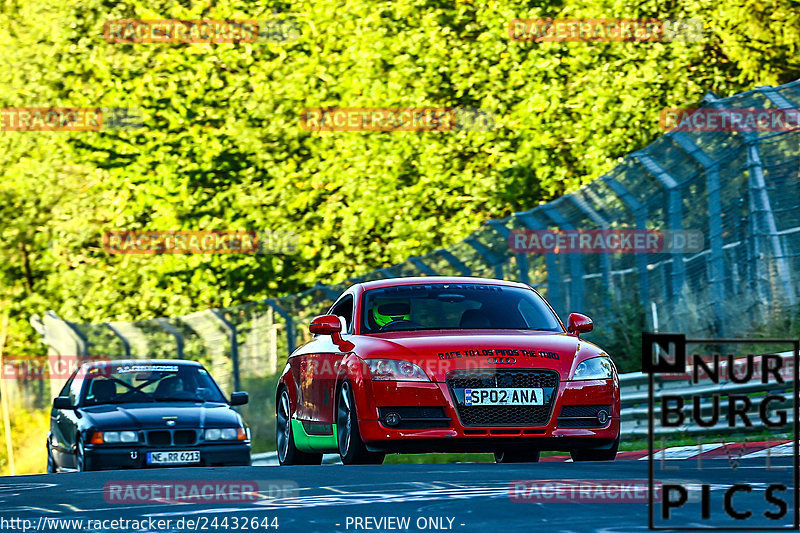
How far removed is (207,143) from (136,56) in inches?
148

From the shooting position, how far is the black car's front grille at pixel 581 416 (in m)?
12.0

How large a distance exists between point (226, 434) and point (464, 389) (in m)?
4.85

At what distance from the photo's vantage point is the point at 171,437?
51.9ft

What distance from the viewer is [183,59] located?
124 feet

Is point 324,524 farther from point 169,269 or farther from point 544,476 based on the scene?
point 169,269

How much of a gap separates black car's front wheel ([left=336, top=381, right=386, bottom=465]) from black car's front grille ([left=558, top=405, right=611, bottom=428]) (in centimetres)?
138

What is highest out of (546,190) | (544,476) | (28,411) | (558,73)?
(558,73)

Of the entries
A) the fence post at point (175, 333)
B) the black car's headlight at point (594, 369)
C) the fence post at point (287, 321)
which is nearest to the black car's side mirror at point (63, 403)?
the black car's headlight at point (594, 369)

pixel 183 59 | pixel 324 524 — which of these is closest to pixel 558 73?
pixel 183 59

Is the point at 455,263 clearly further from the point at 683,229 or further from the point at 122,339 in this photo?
the point at 122,339

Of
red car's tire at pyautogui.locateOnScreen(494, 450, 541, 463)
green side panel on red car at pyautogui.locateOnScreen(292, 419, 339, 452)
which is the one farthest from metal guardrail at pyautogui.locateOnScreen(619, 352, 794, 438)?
green side panel on red car at pyautogui.locateOnScreen(292, 419, 339, 452)

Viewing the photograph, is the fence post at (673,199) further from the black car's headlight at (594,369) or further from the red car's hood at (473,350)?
the black car's headlight at (594,369)

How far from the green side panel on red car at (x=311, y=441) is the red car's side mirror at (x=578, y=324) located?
2.03 meters

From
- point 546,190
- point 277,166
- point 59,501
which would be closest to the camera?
point 59,501
